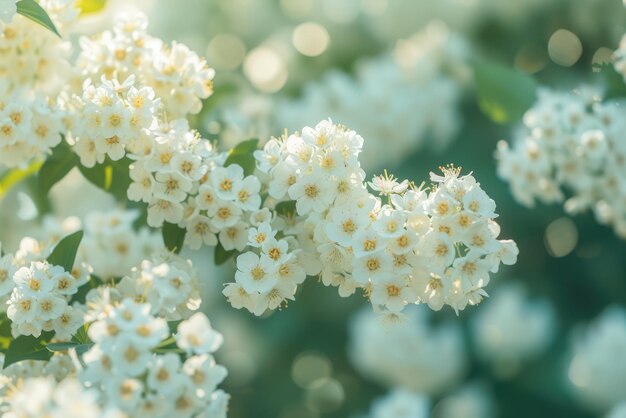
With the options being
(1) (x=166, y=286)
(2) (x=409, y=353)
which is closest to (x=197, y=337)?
(1) (x=166, y=286)

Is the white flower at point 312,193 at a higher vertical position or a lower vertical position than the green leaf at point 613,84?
lower

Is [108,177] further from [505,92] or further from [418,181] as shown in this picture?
[418,181]

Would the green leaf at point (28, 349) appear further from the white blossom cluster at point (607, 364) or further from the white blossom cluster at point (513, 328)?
the white blossom cluster at point (513, 328)

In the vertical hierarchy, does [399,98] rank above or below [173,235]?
above

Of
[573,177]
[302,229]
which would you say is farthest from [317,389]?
[302,229]

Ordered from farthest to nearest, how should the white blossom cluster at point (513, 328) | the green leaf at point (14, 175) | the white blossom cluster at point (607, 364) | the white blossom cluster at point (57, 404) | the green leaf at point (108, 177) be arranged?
the white blossom cluster at point (513, 328) → the white blossom cluster at point (607, 364) → the green leaf at point (14, 175) → the green leaf at point (108, 177) → the white blossom cluster at point (57, 404)

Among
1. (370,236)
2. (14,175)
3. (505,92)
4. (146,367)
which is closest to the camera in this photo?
(146,367)

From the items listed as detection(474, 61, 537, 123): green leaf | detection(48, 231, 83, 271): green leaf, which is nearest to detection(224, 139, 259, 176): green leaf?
detection(48, 231, 83, 271): green leaf

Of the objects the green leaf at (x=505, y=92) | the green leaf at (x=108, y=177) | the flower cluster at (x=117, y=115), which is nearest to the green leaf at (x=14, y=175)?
the green leaf at (x=108, y=177)
